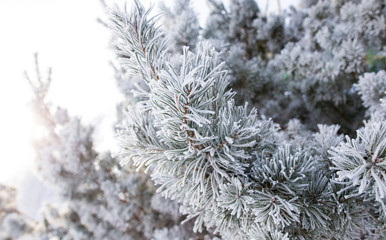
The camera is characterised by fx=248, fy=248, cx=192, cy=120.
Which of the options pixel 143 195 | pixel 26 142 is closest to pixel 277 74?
pixel 143 195

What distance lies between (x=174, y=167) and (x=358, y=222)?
55 centimetres

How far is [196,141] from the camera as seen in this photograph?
0.62 m

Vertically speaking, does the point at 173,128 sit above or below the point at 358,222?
above

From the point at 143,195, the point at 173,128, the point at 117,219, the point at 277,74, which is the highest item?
the point at 277,74

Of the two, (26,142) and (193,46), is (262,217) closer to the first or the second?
(193,46)

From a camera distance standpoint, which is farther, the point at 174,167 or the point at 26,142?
the point at 26,142

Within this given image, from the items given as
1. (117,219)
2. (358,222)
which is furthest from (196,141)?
(117,219)

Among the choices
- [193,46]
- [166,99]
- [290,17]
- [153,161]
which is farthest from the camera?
[290,17]

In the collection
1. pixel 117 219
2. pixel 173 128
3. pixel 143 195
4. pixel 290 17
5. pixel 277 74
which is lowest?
pixel 117 219

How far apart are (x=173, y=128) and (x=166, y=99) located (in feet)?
0.27

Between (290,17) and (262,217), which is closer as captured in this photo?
(262,217)

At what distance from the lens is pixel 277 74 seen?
1.89 m

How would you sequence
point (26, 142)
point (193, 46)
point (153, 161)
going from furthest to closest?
point (26, 142)
point (193, 46)
point (153, 161)

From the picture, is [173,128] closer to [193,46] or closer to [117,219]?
[193,46]
